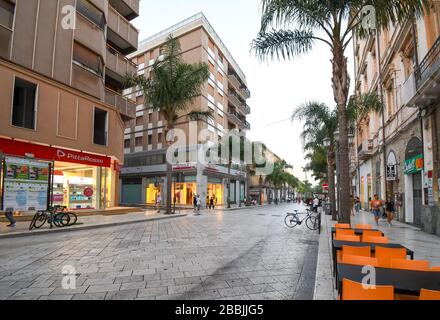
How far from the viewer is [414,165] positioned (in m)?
14.6

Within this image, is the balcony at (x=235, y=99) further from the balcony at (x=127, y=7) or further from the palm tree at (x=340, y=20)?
the palm tree at (x=340, y=20)

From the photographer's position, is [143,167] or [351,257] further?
Answer: [143,167]

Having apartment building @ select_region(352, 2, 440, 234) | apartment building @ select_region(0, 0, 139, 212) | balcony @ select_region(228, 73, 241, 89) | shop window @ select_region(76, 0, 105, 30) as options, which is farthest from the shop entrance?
balcony @ select_region(228, 73, 241, 89)

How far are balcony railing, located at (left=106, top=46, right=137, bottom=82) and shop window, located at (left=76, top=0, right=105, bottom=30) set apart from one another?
203 centimetres

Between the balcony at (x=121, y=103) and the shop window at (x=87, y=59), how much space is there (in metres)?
2.15

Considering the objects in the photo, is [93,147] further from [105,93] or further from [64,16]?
[64,16]

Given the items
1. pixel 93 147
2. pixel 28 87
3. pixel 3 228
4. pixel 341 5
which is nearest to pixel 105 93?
pixel 93 147

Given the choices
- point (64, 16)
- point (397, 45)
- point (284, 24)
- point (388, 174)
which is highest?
point (64, 16)

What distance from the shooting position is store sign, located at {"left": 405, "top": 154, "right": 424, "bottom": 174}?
45.2ft

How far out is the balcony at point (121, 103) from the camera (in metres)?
21.9

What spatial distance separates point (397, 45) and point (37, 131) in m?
20.6

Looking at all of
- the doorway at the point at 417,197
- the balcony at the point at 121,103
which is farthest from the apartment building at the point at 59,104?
the doorway at the point at 417,197

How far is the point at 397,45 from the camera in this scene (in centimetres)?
1670

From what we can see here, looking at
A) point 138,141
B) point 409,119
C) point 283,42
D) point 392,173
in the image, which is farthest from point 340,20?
point 138,141
